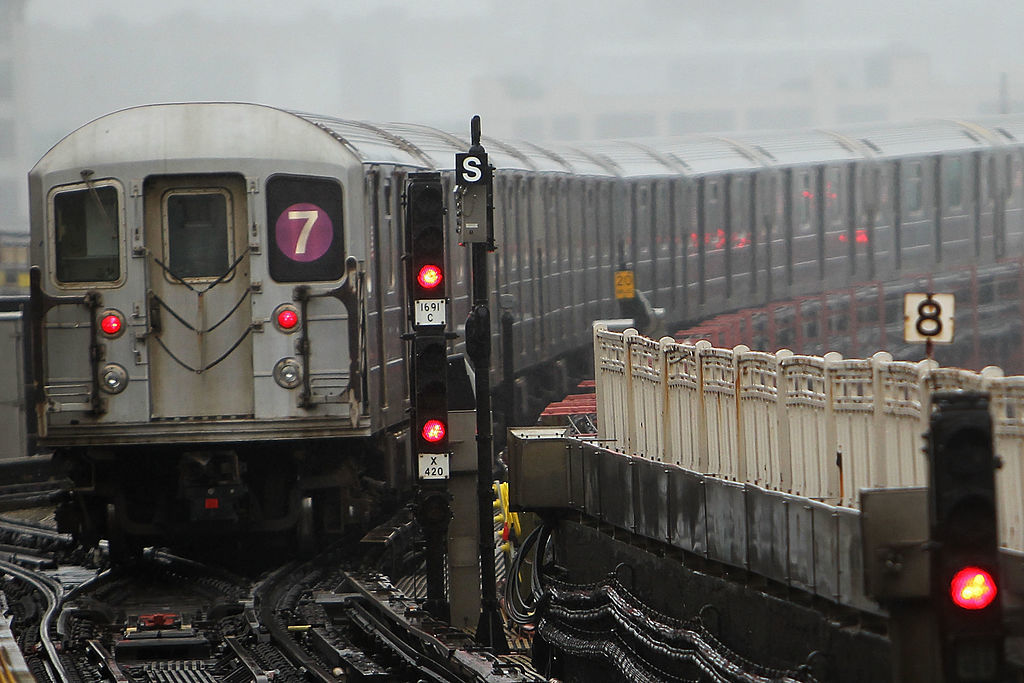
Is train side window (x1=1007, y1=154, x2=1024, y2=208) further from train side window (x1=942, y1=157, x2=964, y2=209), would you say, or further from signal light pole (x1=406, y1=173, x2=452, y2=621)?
signal light pole (x1=406, y1=173, x2=452, y2=621)

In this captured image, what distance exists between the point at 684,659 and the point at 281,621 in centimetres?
384

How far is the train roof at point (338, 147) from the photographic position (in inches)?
542

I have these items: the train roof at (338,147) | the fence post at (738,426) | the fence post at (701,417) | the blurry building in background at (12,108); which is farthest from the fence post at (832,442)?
the blurry building in background at (12,108)

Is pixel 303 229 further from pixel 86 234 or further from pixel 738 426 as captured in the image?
pixel 738 426

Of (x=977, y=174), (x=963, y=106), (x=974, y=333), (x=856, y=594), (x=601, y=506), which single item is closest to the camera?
(x=856, y=594)

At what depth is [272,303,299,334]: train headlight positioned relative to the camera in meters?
13.8

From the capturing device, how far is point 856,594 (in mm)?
7609

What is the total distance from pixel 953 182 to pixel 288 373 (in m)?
24.5

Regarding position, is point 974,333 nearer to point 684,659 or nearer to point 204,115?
point 204,115

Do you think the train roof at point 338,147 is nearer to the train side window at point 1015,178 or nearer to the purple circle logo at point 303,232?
the purple circle logo at point 303,232

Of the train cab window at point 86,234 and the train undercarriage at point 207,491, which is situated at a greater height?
the train cab window at point 86,234

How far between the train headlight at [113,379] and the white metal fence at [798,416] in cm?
437

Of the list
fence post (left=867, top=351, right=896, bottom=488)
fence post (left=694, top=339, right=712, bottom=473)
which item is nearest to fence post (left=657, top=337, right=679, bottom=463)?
fence post (left=694, top=339, right=712, bottom=473)

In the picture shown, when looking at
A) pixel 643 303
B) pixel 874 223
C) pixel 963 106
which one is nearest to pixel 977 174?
pixel 874 223
